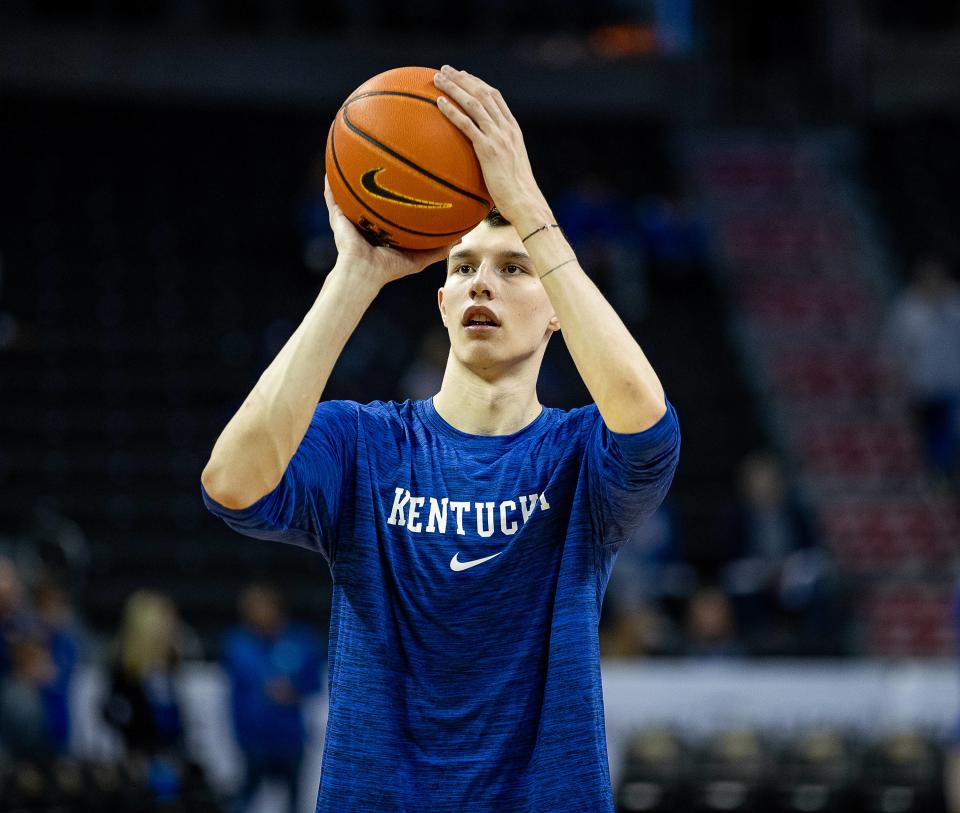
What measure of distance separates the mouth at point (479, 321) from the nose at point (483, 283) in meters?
0.03

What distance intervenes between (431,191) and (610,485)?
682 mm

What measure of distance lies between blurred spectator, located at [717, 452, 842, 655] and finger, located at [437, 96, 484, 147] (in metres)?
8.92

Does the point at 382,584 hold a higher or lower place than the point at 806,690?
lower

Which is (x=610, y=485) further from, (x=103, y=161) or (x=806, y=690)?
(x=103, y=161)

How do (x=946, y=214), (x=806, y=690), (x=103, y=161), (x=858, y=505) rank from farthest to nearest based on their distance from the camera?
(x=946, y=214), (x=103, y=161), (x=858, y=505), (x=806, y=690)

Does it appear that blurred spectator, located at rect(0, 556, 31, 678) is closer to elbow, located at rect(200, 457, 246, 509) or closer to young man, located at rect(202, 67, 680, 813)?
young man, located at rect(202, 67, 680, 813)

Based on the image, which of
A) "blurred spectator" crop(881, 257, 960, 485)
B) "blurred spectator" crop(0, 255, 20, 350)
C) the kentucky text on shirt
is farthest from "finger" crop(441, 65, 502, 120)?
"blurred spectator" crop(0, 255, 20, 350)

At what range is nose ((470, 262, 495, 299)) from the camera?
3.16m

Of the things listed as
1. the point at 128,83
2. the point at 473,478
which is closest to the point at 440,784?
the point at 473,478

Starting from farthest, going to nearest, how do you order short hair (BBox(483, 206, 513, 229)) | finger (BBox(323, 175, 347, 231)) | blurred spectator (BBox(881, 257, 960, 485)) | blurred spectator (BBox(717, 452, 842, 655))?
blurred spectator (BBox(881, 257, 960, 485)) → blurred spectator (BBox(717, 452, 842, 655)) → short hair (BBox(483, 206, 513, 229)) → finger (BBox(323, 175, 347, 231))

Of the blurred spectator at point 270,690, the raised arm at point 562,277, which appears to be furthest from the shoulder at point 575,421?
the blurred spectator at point 270,690

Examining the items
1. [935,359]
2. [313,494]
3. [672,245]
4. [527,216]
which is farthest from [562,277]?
[672,245]

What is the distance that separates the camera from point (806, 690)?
34.5 ft

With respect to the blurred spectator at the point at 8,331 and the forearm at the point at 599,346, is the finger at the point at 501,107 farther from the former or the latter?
the blurred spectator at the point at 8,331
